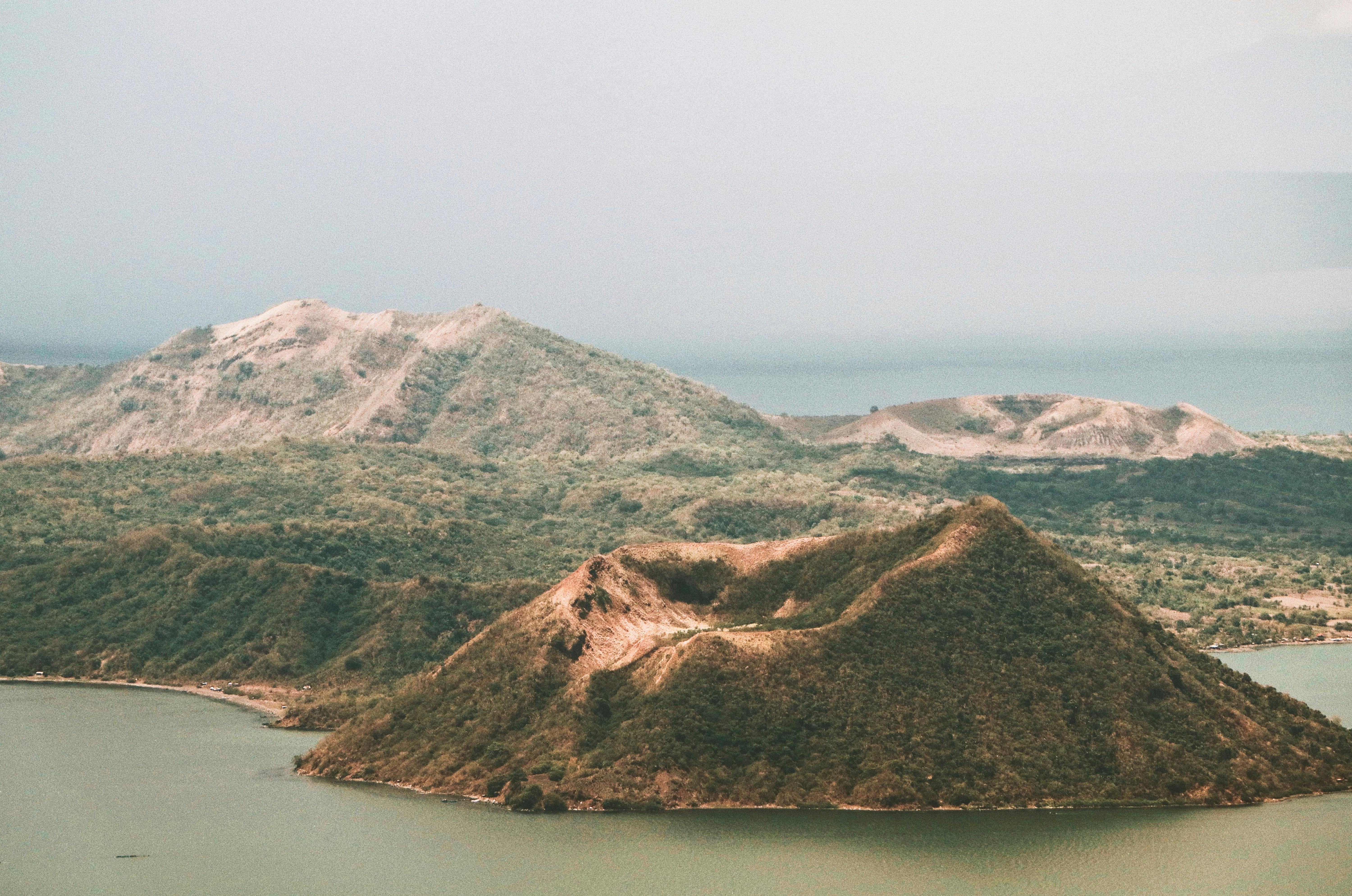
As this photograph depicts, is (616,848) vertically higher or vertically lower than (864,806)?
lower

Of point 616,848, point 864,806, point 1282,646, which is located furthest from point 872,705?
point 1282,646

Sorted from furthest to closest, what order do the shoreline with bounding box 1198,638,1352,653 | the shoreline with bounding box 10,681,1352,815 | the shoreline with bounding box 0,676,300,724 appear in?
the shoreline with bounding box 1198,638,1352,653 < the shoreline with bounding box 0,676,300,724 < the shoreline with bounding box 10,681,1352,815

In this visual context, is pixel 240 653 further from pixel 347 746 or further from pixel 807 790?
pixel 807 790

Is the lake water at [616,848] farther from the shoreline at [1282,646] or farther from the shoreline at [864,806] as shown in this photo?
the shoreline at [1282,646]

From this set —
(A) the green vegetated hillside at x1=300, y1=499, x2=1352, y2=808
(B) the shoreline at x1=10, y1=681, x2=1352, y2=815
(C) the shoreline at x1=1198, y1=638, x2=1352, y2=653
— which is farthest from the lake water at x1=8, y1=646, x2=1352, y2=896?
(C) the shoreline at x1=1198, y1=638, x2=1352, y2=653

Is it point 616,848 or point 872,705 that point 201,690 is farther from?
point 872,705

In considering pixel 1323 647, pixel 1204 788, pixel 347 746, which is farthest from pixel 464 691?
pixel 1323 647

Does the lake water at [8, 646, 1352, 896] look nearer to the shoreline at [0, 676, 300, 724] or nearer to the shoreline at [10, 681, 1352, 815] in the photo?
the shoreline at [10, 681, 1352, 815]
